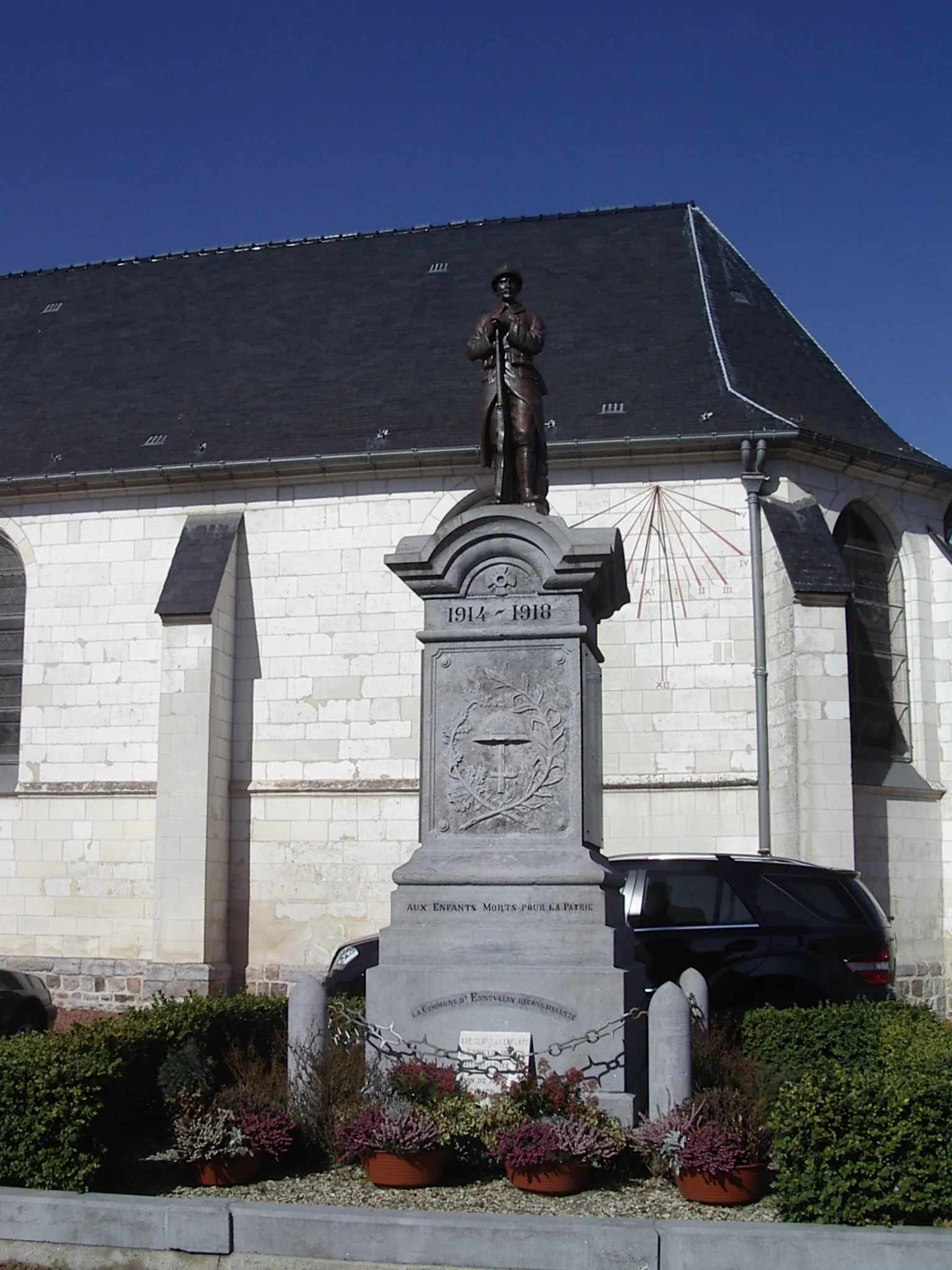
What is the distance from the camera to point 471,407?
1720 cm

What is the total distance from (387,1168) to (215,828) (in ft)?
34.6

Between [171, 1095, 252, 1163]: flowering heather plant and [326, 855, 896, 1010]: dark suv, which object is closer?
[171, 1095, 252, 1163]: flowering heather plant

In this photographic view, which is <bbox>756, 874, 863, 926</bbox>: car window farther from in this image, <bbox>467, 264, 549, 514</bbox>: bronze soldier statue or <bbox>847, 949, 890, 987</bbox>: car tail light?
<bbox>467, 264, 549, 514</bbox>: bronze soldier statue

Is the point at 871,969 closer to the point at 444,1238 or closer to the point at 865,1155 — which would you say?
the point at 865,1155

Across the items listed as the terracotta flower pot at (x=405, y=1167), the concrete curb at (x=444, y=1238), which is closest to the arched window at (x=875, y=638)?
the terracotta flower pot at (x=405, y=1167)

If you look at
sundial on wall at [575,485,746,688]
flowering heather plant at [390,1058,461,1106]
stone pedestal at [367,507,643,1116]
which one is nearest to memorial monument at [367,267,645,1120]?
stone pedestal at [367,507,643,1116]

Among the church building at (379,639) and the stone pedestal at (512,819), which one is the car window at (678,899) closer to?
the stone pedestal at (512,819)

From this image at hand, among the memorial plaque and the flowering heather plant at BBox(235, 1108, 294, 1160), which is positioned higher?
the memorial plaque

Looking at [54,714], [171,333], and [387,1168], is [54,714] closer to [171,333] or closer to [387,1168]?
[171,333]

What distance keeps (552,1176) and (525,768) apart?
2.25m

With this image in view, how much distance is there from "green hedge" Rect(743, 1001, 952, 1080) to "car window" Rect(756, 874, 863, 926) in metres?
0.85

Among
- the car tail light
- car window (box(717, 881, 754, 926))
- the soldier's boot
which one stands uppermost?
the soldier's boot

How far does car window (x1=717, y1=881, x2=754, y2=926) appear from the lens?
30.0 ft

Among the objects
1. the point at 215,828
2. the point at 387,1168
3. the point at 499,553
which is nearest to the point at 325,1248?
the point at 387,1168
